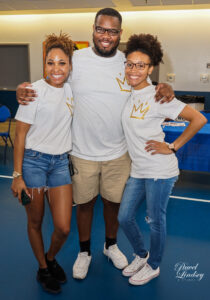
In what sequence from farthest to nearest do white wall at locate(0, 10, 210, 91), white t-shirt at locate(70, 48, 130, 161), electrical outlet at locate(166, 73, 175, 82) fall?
electrical outlet at locate(166, 73, 175, 82) < white wall at locate(0, 10, 210, 91) < white t-shirt at locate(70, 48, 130, 161)

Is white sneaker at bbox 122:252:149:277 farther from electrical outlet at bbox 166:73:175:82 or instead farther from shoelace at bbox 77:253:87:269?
electrical outlet at bbox 166:73:175:82

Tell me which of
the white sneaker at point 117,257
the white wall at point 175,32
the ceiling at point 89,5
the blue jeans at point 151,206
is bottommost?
the white sneaker at point 117,257

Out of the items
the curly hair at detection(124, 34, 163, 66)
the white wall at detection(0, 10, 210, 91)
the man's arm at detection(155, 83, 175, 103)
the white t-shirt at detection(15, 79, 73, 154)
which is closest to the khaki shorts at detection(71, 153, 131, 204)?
the white t-shirt at detection(15, 79, 73, 154)

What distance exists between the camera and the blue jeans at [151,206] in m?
1.72

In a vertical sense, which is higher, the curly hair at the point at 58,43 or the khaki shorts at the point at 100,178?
the curly hair at the point at 58,43

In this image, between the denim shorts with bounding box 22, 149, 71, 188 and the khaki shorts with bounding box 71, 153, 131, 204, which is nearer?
the denim shorts with bounding box 22, 149, 71, 188

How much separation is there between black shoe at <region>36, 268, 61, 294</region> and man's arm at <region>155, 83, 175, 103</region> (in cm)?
131

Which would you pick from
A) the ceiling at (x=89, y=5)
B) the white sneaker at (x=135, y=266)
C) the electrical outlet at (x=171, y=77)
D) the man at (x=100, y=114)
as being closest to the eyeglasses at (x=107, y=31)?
the man at (x=100, y=114)

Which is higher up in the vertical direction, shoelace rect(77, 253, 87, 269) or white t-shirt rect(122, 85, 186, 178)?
white t-shirt rect(122, 85, 186, 178)

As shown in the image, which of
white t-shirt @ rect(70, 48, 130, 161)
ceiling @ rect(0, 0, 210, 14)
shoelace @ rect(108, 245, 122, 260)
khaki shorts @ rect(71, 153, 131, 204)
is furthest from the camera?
ceiling @ rect(0, 0, 210, 14)

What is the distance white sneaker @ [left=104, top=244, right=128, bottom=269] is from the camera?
213 cm

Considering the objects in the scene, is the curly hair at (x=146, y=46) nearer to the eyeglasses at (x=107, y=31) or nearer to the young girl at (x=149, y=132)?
the young girl at (x=149, y=132)

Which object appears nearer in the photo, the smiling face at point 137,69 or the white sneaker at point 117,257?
the smiling face at point 137,69

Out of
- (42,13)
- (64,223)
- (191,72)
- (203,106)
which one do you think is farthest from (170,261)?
(42,13)
